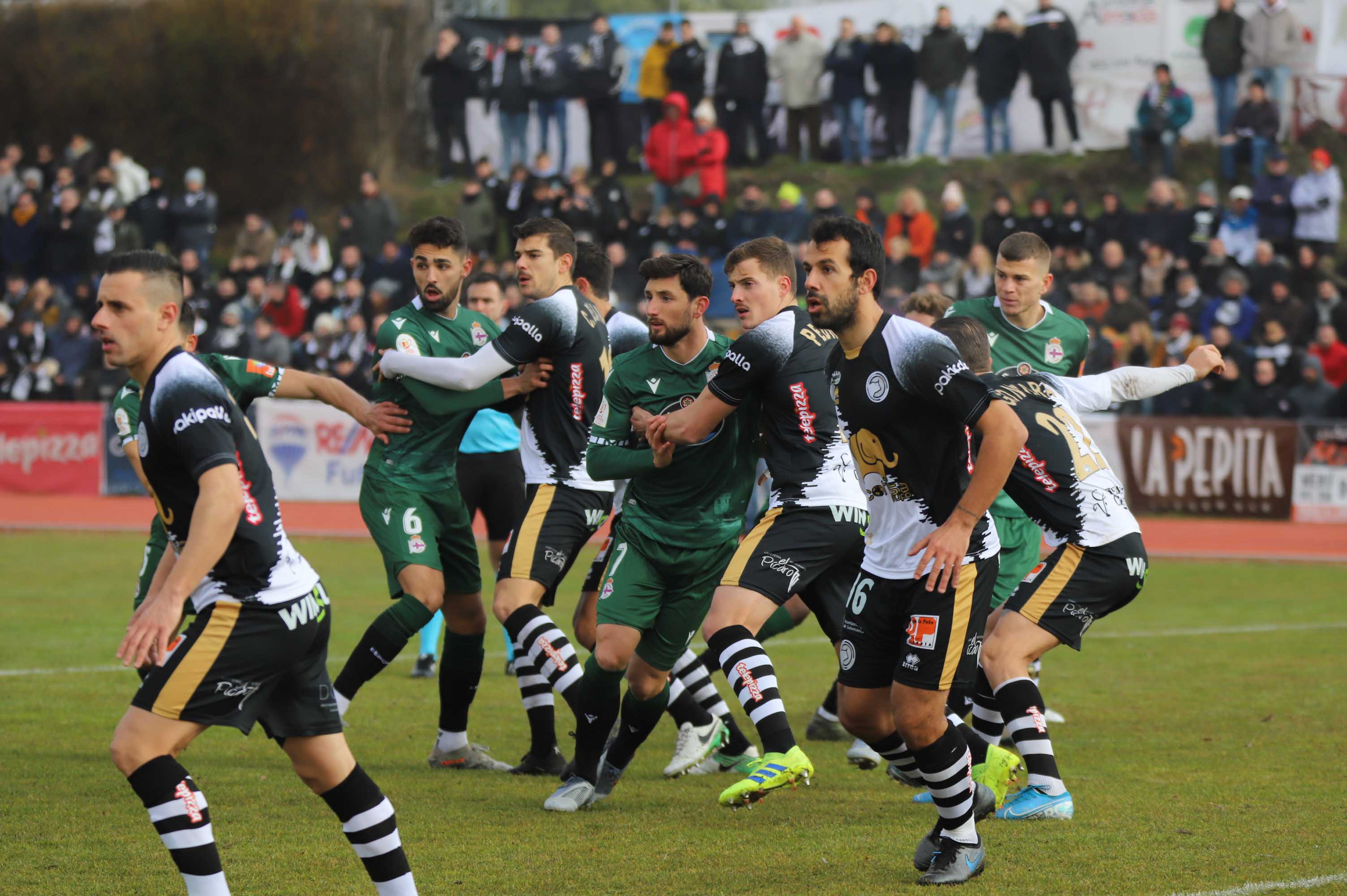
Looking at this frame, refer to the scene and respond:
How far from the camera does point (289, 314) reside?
26375 millimetres

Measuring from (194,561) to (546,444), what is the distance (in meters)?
3.58

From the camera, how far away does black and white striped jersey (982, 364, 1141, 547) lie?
698cm

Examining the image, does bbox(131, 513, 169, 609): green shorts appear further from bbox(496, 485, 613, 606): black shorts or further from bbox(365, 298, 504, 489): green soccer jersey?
Result: bbox(496, 485, 613, 606): black shorts

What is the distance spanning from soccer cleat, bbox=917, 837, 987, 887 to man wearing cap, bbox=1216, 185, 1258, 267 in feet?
60.0

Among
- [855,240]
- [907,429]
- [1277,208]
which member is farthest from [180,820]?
[1277,208]

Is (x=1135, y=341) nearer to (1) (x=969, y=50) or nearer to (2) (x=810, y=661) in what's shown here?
(1) (x=969, y=50)

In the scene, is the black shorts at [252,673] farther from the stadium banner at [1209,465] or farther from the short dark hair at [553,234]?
the stadium banner at [1209,465]

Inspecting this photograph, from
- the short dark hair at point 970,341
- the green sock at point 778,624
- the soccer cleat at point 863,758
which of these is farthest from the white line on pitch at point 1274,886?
the green sock at point 778,624

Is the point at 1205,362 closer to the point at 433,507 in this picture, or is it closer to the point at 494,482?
the point at 433,507

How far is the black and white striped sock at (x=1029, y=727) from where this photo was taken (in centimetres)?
686

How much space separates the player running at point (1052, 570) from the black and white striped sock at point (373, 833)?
302 centimetres

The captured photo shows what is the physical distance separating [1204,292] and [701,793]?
16.8 metres

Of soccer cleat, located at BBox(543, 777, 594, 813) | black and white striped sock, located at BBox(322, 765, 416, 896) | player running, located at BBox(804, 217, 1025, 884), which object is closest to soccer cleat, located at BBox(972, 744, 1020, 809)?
player running, located at BBox(804, 217, 1025, 884)

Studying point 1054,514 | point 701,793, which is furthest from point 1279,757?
point 701,793
